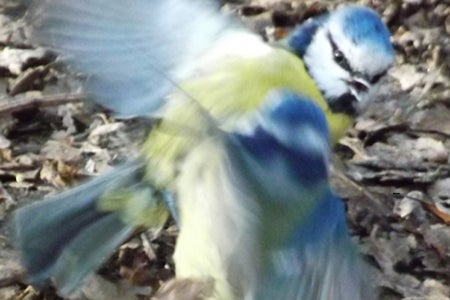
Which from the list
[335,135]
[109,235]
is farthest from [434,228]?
[109,235]

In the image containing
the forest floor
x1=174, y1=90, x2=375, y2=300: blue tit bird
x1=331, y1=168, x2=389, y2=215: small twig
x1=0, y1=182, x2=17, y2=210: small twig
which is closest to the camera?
x1=174, y1=90, x2=375, y2=300: blue tit bird

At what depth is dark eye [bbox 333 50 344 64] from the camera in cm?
279

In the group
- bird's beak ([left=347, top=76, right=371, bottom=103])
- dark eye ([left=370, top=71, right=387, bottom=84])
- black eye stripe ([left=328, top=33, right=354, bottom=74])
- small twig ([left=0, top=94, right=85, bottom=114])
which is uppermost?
black eye stripe ([left=328, top=33, right=354, bottom=74])

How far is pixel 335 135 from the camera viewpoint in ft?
9.32

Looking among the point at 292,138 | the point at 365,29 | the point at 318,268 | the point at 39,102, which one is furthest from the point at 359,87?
the point at 39,102

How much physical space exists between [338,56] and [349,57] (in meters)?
0.04

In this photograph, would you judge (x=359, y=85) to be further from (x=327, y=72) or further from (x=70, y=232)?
(x=70, y=232)

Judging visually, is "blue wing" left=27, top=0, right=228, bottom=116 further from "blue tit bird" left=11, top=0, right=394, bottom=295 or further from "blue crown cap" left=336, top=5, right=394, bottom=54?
"blue crown cap" left=336, top=5, right=394, bottom=54

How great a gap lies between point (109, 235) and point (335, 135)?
564 mm

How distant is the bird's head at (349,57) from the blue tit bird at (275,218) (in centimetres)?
18

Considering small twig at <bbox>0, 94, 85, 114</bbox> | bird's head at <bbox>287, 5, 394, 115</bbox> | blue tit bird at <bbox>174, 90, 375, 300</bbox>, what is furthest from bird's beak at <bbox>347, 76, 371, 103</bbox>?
small twig at <bbox>0, 94, 85, 114</bbox>

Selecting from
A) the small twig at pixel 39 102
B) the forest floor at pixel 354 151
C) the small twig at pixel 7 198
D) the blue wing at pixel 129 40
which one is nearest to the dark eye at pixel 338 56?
the blue wing at pixel 129 40

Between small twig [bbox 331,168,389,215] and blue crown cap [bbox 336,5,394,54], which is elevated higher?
blue crown cap [bbox 336,5,394,54]

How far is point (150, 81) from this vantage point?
283 cm
